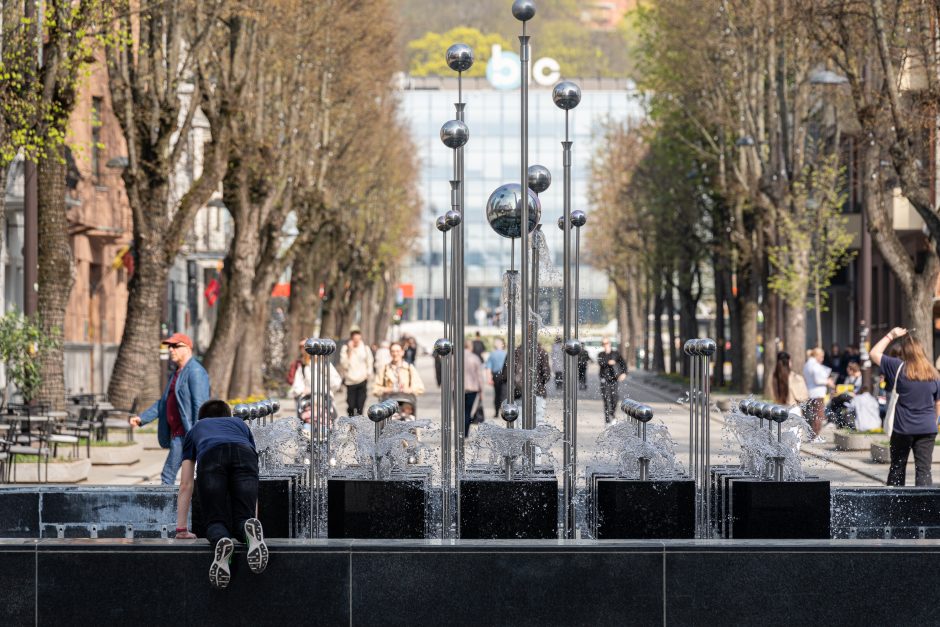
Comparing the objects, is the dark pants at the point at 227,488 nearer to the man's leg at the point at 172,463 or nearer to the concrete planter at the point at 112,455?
the man's leg at the point at 172,463

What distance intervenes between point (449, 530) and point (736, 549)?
2260 millimetres

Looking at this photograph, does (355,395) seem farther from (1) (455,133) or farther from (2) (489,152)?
(2) (489,152)

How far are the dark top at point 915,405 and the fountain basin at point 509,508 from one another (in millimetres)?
7203

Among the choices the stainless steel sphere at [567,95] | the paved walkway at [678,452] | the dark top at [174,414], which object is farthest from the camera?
the paved walkway at [678,452]

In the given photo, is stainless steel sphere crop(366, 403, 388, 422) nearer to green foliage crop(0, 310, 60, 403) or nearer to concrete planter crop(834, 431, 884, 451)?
green foliage crop(0, 310, 60, 403)

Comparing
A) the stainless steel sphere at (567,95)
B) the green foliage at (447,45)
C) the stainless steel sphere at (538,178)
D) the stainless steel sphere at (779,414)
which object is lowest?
the stainless steel sphere at (779,414)

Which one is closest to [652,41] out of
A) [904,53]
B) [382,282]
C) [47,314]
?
[904,53]

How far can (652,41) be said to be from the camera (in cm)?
4728

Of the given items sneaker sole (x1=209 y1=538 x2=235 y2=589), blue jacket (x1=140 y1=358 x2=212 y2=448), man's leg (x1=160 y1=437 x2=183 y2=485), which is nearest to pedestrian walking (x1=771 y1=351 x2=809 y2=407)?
man's leg (x1=160 y1=437 x2=183 y2=485)

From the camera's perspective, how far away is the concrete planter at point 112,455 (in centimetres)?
2319

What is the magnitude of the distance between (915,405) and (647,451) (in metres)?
6.73

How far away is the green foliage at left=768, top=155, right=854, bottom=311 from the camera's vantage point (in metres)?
38.6

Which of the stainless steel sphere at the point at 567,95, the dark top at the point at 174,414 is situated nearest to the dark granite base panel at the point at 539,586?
the stainless steel sphere at the point at 567,95

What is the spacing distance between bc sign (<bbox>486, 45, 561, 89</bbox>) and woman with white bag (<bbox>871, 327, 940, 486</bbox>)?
121861 mm
